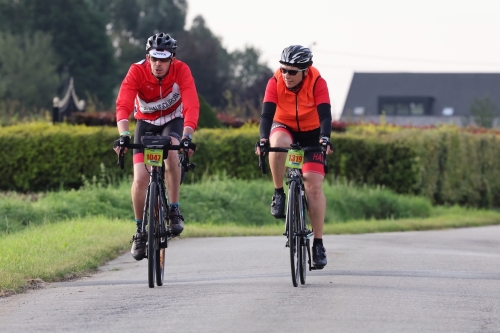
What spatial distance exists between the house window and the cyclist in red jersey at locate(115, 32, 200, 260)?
83590 millimetres

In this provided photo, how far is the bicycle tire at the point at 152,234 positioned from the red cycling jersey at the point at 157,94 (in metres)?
0.75

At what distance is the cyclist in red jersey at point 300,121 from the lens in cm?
966

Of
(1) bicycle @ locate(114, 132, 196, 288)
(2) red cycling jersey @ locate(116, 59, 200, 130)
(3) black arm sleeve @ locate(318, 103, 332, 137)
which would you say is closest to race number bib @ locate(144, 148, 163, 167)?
(1) bicycle @ locate(114, 132, 196, 288)

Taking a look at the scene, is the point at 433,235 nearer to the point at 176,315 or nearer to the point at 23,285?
the point at 23,285

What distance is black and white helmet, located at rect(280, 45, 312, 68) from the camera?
31.2 feet

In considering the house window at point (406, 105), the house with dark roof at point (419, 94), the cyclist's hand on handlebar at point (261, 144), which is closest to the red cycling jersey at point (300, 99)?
the cyclist's hand on handlebar at point (261, 144)

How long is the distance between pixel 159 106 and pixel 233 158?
13.9m

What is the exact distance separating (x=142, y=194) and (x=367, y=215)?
14.7 metres

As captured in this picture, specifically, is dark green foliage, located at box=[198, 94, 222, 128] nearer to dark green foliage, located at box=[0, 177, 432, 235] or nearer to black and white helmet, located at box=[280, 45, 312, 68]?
dark green foliage, located at box=[0, 177, 432, 235]

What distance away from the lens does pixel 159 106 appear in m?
9.98

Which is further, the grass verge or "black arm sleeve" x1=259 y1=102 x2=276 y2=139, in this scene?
the grass verge

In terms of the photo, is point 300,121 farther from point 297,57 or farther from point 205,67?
point 205,67

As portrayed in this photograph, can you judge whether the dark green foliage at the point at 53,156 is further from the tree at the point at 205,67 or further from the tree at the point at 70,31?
the tree at the point at 70,31

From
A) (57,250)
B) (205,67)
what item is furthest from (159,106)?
(205,67)
